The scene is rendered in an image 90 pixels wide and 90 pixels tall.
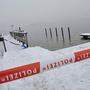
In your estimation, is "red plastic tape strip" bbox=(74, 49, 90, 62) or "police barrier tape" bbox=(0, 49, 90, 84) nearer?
"police barrier tape" bbox=(0, 49, 90, 84)

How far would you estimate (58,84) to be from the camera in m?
14.3

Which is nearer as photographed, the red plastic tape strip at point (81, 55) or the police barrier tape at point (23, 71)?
the police barrier tape at point (23, 71)

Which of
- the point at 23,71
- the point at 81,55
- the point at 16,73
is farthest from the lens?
the point at 81,55

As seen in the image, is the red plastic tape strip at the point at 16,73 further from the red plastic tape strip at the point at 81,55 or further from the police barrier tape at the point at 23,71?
the red plastic tape strip at the point at 81,55

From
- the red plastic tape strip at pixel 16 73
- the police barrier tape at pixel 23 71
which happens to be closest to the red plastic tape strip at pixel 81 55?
the police barrier tape at pixel 23 71

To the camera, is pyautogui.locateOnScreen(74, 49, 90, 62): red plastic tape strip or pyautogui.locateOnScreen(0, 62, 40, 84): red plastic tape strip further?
pyautogui.locateOnScreen(74, 49, 90, 62): red plastic tape strip

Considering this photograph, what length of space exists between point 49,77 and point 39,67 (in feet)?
12.2

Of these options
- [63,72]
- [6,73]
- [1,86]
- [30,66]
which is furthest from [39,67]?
[63,72]

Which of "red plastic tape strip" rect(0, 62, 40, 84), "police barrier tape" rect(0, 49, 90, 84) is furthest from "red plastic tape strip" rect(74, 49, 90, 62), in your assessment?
"red plastic tape strip" rect(0, 62, 40, 84)

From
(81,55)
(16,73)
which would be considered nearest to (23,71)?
(16,73)

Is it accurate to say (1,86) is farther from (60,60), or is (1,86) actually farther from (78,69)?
(78,69)

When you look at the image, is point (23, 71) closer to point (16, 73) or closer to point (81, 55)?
point (16, 73)

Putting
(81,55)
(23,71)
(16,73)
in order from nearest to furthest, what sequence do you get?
(16,73) < (23,71) < (81,55)

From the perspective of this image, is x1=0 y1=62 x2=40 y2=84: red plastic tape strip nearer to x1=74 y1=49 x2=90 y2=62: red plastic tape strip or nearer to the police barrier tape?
the police barrier tape
